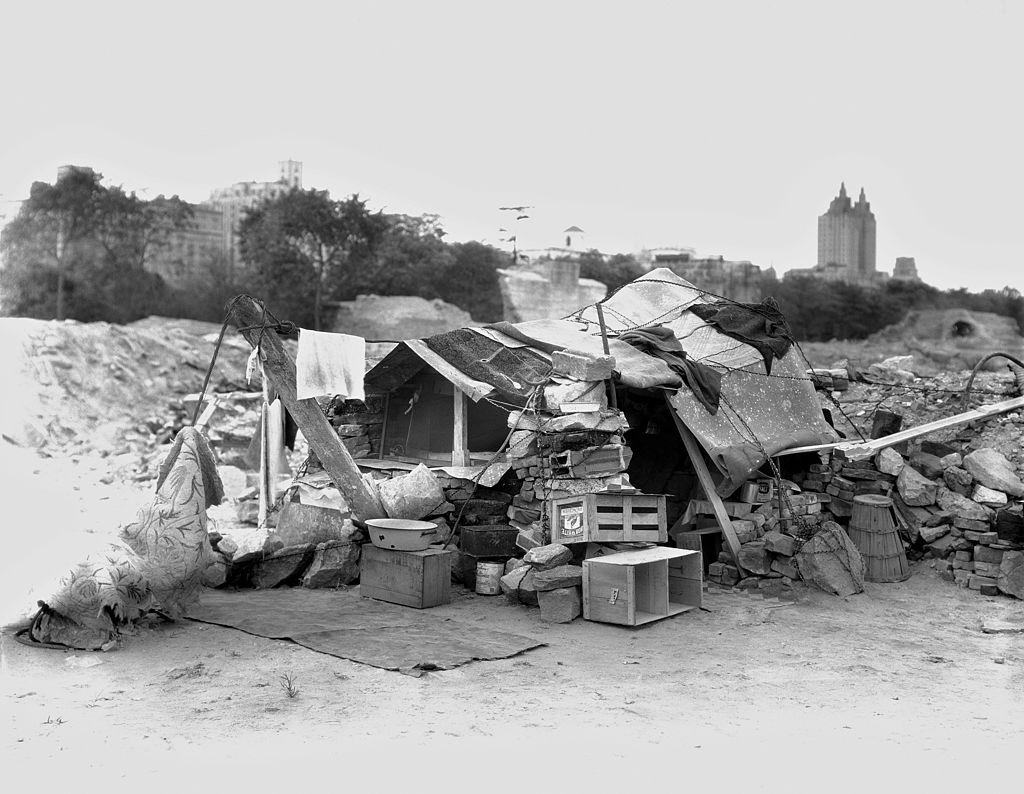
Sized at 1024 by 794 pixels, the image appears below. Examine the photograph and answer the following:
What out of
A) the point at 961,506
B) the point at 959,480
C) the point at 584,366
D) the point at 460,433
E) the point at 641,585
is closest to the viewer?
the point at 641,585

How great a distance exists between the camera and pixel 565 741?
5324mm

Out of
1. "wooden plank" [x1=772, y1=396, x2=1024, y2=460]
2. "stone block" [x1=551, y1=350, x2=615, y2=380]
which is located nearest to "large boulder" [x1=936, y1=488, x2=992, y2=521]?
"wooden plank" [x1=772, y1=396, x2=1024, y2=460]

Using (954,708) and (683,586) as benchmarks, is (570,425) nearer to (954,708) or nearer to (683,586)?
(683,586)

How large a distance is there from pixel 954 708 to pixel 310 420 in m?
5.94

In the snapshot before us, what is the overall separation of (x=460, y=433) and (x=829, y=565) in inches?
151

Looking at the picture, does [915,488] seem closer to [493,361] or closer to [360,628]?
[493,361]

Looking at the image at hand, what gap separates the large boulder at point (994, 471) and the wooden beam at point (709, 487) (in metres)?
2.80

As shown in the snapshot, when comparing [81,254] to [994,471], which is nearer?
[994,471]

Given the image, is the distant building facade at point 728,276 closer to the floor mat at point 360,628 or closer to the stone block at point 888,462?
the stone block at point 888,462

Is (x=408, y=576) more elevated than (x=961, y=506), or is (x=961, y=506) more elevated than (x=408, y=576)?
(x=961, y=506)

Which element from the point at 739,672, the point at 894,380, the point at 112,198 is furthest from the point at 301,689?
the point at 112,198

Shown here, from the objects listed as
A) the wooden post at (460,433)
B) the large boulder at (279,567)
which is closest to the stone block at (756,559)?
the wooden post at (460,433)

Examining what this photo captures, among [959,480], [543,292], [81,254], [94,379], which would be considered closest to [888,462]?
[959,480]

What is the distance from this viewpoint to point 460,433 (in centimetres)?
1006
